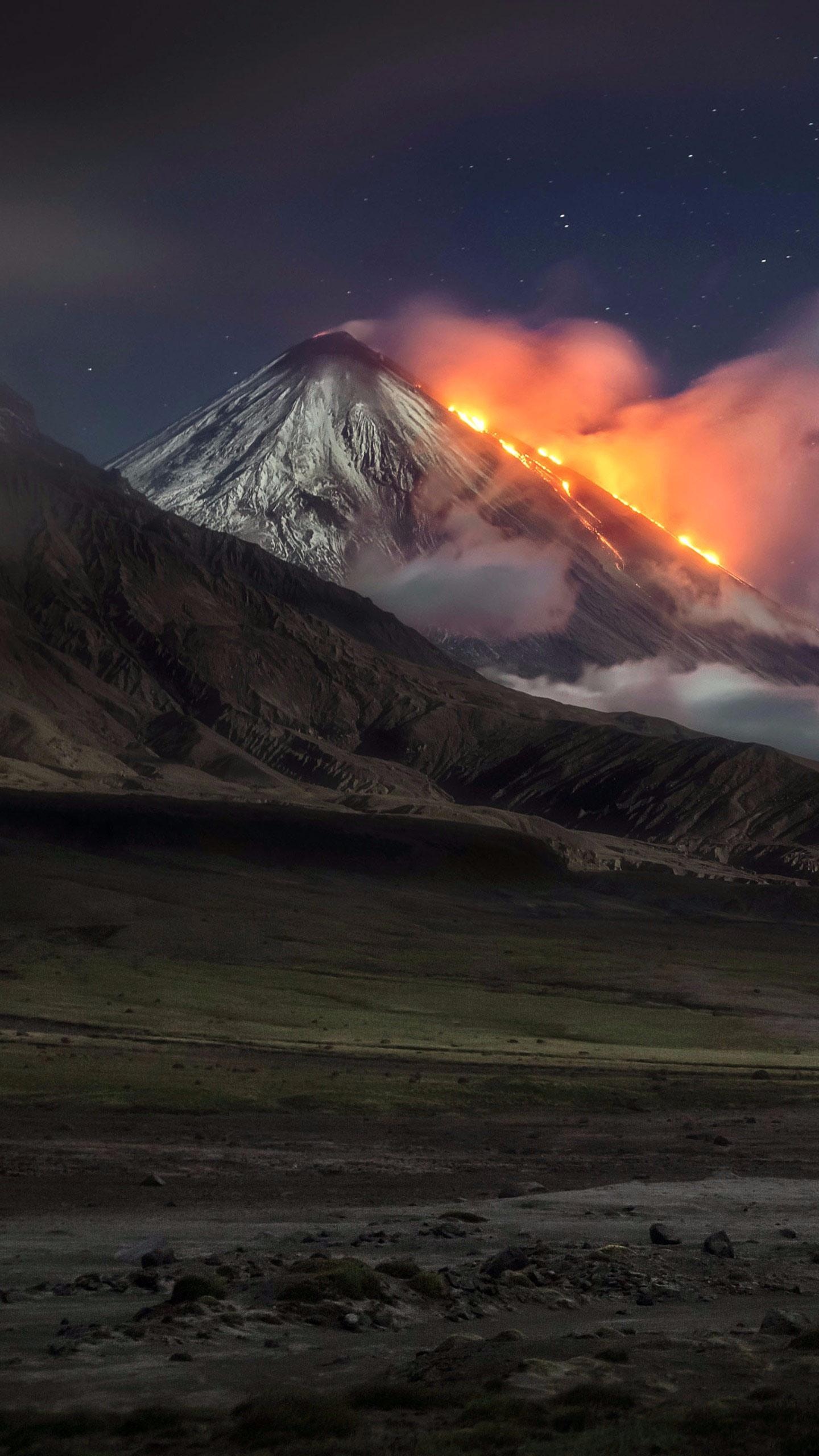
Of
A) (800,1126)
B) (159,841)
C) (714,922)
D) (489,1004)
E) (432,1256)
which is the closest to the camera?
(432,1256)

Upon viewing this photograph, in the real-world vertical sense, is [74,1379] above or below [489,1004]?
above

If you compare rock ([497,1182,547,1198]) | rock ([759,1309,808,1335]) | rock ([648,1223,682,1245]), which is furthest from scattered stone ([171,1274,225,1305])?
rock ([497,1182,547,1198])

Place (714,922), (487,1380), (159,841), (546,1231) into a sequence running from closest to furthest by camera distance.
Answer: (487,1380) < (546,1231) < (714,922) < (159,841)

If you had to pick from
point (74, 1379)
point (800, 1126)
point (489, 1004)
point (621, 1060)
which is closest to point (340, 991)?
point (489, 1004)

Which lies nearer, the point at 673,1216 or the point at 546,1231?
the point at 546,1231

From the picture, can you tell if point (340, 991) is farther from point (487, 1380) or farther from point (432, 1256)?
point (487, 1380)

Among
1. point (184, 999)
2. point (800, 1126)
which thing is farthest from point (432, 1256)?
point (184, 999)
